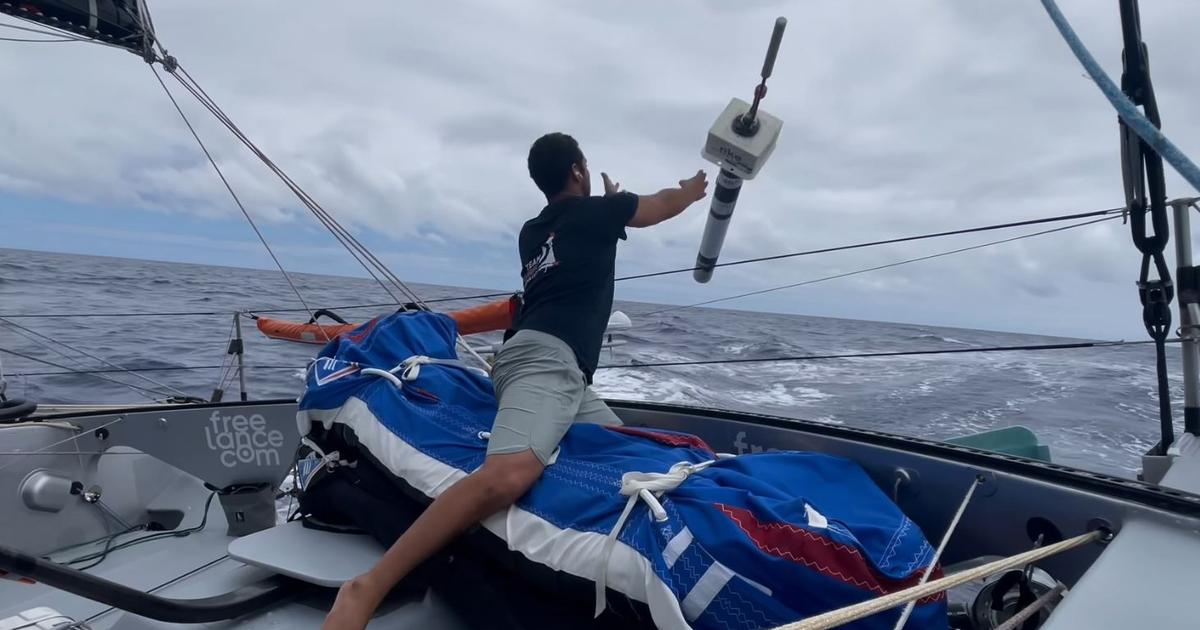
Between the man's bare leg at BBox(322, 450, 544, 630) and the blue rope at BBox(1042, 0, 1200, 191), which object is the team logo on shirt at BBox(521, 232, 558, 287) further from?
the blue rope at BBox(1042, 0, 1200, 191)

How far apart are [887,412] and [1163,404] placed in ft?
18.0

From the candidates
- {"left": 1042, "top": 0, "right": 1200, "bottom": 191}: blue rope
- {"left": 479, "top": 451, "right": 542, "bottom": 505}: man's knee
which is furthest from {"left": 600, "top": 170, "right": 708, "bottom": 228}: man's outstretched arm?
{"left": 1042, "top": 0, "right": 1200, "bottom": 191}: blue rope

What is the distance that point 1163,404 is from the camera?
6.20ft

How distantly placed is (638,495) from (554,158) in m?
1.11

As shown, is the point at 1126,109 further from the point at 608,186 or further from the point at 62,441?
the point at 62,441

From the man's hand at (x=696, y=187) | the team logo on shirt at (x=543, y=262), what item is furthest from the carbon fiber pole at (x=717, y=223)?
the team logo on shirt at (x=543, y=262)

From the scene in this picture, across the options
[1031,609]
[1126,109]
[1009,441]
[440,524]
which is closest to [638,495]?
[440,524]

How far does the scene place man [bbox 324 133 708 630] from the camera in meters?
1.48

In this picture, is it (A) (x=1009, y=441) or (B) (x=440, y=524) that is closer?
(B) (x=440, y=524)

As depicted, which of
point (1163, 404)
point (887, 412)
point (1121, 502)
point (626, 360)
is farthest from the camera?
point (626, 360)

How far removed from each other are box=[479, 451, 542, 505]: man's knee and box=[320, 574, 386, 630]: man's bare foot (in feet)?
1.00

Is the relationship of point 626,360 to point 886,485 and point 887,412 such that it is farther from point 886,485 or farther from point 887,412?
point 886,485

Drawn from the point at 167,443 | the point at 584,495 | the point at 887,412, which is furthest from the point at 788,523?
the point at 887,412

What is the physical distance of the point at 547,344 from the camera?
6.19 feet
